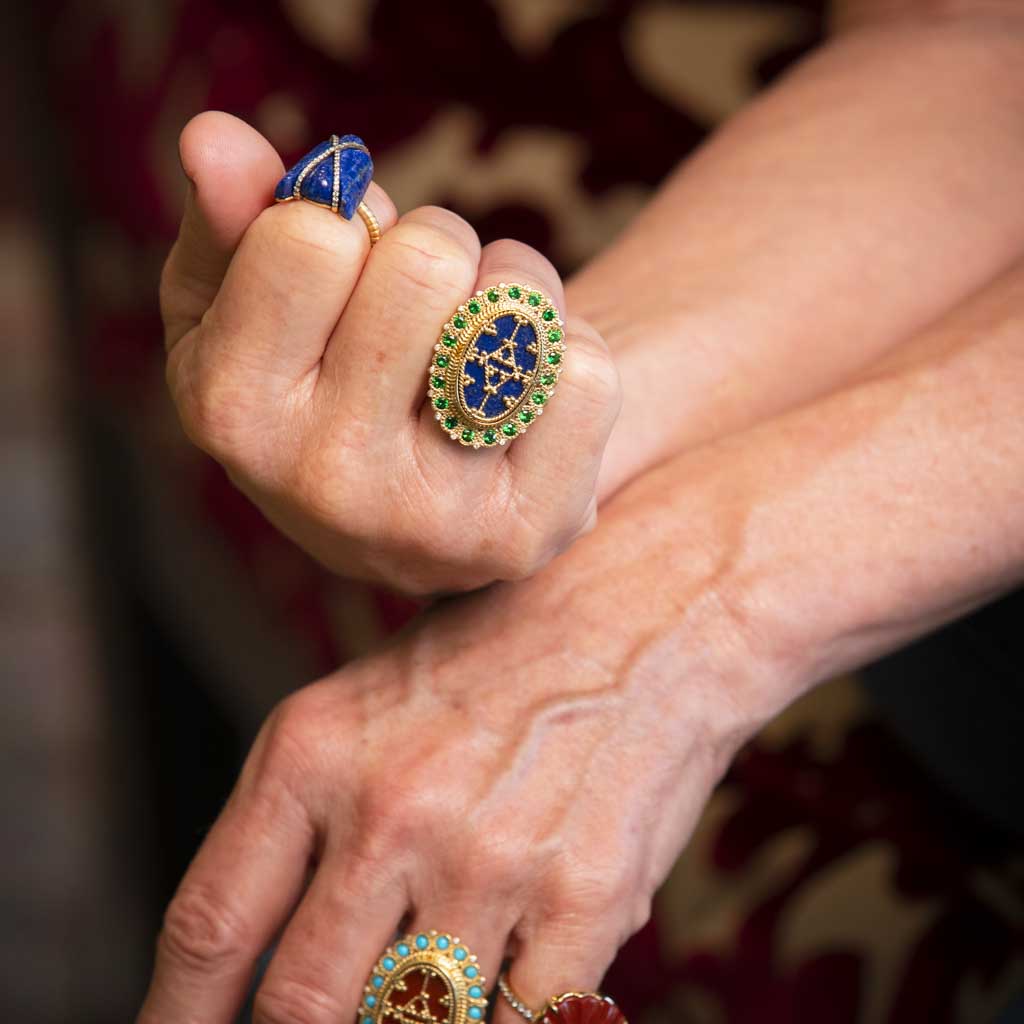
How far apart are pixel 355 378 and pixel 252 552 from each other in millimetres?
835

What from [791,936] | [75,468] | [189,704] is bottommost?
[189,704]

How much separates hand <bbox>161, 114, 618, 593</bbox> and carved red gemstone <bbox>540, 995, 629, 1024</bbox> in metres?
0.22

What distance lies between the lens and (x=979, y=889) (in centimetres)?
91

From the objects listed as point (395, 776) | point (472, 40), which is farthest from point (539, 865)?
point (472, 40)

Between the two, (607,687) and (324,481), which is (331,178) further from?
(607,687)

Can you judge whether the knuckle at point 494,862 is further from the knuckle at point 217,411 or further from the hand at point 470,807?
the knuckle at point 217,411

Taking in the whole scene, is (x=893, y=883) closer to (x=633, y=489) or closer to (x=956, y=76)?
(x=633, y=489)

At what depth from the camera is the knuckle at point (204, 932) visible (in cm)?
64

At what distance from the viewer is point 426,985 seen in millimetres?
608

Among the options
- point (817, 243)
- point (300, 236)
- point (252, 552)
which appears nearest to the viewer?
point (300, 236)

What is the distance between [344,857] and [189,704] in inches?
43.6

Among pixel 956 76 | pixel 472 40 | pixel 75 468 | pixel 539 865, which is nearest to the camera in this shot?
pixel 539 865

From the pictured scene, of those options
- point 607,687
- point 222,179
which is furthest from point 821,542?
point 222,179

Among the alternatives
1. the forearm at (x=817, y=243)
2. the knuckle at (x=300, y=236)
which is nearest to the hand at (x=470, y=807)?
the forearm at (x=817, y=243)
